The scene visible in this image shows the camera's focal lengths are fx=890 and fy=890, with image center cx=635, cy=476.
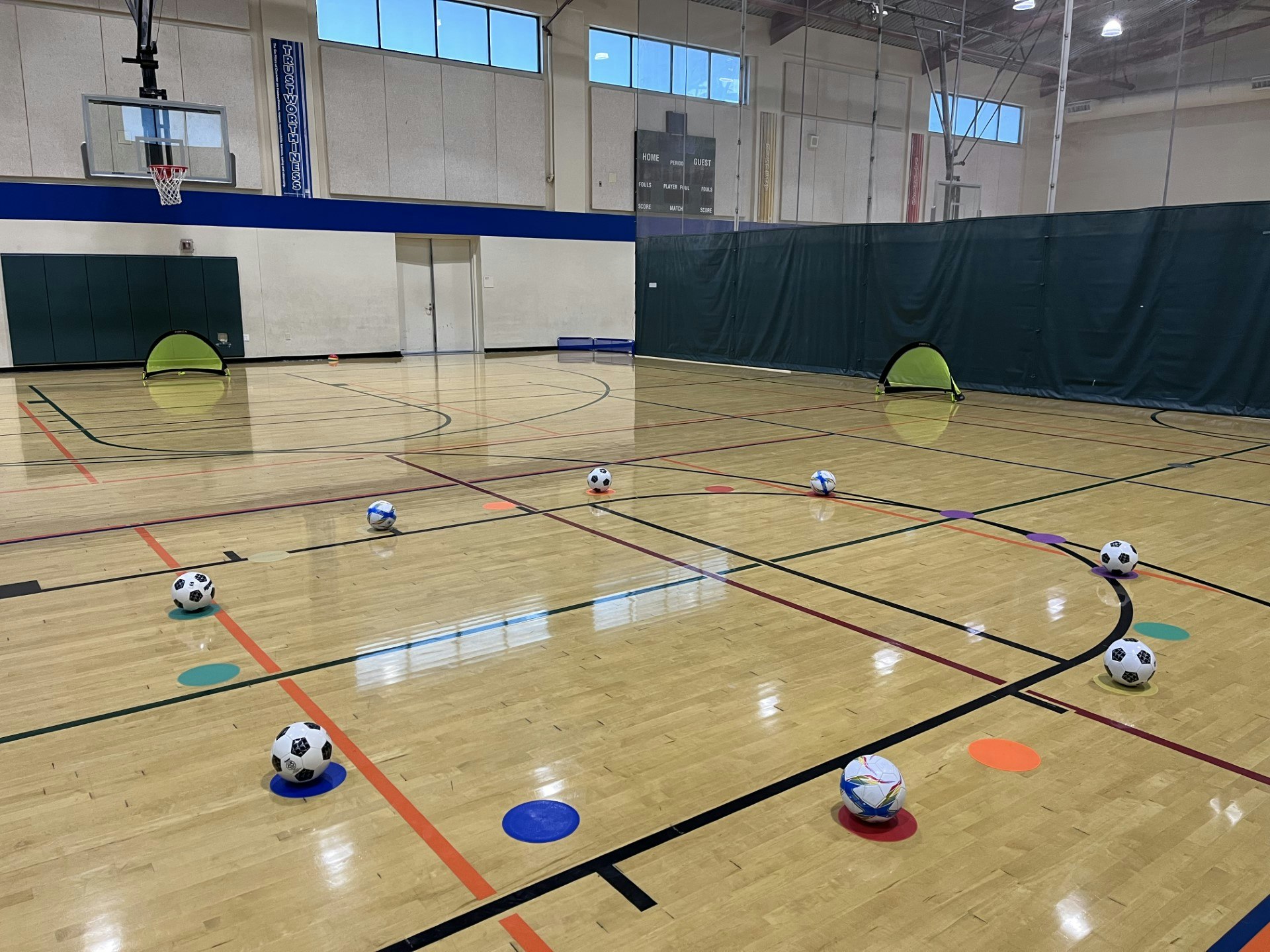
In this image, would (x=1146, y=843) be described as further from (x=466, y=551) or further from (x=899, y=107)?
(x=899, y=107)

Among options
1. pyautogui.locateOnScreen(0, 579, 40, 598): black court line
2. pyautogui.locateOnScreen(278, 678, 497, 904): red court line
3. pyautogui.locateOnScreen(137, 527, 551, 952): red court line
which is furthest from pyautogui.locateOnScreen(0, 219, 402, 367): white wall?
pyautogui.locateOnScreen(278, 678, 497, 904): red court line

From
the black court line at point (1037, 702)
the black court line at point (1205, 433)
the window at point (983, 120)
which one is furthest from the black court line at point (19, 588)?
the window at point (983, 120)

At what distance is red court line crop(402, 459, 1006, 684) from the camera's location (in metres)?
3.41

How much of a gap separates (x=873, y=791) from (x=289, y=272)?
1898cm

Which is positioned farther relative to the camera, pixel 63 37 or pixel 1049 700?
pixel 63 37

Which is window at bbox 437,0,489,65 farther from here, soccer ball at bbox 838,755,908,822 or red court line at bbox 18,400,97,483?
soccer ball at bbox 838,755,908,822

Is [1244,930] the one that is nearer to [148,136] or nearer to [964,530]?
[964,530]

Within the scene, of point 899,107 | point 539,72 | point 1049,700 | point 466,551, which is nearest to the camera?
point 1049,700

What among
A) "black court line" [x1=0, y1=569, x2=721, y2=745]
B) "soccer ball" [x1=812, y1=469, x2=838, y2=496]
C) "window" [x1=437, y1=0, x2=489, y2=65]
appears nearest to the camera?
"black court line" [x1=0, y1=569, x2=721, y2=745]

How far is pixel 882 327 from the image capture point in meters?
14.4

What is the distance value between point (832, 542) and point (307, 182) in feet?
55.7

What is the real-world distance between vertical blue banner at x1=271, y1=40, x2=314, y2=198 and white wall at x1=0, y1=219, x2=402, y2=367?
1.11 meters

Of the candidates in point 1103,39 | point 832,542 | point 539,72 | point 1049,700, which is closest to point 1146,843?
point 1049,700

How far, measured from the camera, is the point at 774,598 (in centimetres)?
418
